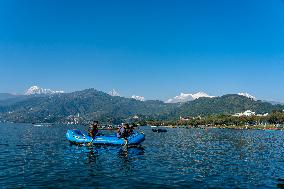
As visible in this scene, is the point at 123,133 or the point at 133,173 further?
the point at 123,133

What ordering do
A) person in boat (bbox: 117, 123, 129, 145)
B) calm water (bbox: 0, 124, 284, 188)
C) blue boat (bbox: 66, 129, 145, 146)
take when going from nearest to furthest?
calm water (bbox: 0, 124, 284, 188) → blue boat (bbox: 66, 129, 145, 146) → person in boat (bbox: 117, 123, 129, 145)

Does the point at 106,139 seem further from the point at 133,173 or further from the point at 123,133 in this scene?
the point at 133,173

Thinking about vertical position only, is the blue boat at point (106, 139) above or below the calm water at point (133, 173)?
above

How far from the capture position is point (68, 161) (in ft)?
136

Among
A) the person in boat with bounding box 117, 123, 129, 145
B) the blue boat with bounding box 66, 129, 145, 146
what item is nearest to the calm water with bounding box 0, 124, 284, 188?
the blue boat with bounding box 66, 129, 145, 146

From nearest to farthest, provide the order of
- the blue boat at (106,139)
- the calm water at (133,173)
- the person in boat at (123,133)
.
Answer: the calm water at (133,173) < the blue boat at (106,139) < the person in boat at (123,133)

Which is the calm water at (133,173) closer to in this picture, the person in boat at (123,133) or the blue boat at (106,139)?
the blue boat at (106,139)

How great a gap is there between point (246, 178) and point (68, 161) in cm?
2141

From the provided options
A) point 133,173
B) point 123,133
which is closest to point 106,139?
point 123,133

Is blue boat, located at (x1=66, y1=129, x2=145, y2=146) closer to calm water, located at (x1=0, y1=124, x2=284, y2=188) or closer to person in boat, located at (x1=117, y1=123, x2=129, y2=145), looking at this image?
person in boat, located at (x1=117, y1=123, x2=129, y2=145)

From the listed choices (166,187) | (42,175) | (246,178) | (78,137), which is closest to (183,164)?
(246,178)

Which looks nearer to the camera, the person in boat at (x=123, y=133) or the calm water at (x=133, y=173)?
the calm water at (x=133, y=173)

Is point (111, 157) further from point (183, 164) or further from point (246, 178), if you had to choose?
point (246, 178)

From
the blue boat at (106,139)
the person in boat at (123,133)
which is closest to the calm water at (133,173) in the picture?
the blue boat at (106,139)
